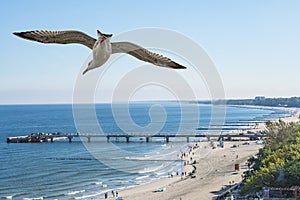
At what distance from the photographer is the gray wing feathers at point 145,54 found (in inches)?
148

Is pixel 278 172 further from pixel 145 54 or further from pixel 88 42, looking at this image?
pixel 88 42

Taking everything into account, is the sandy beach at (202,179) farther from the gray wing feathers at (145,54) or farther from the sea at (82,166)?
the gray wing feathers at (145,54)

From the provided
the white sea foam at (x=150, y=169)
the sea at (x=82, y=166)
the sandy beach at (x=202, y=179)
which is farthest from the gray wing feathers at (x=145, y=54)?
the white sea foam at (x=150, y=169)

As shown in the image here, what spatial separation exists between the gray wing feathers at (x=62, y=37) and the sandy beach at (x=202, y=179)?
1249 inches

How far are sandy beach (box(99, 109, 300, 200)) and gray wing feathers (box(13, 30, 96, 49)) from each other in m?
31.7

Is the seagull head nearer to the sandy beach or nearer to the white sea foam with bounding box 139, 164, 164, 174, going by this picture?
the sandy beach

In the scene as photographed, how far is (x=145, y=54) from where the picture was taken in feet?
12.5

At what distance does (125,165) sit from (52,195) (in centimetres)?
1564

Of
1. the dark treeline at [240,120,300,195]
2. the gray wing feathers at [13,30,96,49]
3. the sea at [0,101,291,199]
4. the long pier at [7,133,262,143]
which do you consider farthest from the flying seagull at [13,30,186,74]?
the long pier at [7,133,262,143]

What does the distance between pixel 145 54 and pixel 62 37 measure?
71 cm

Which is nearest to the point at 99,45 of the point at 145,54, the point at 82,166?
the point at 145,54

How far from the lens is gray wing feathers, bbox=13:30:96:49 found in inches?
138

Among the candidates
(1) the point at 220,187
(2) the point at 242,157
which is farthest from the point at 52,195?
(2) the point at 242,157

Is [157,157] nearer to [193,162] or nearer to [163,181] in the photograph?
[193,162]
